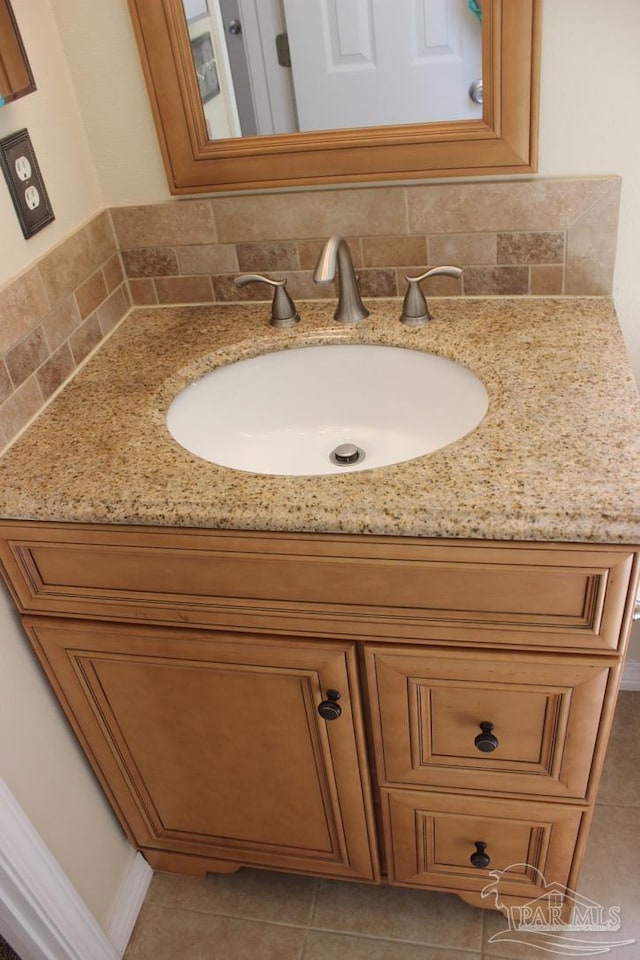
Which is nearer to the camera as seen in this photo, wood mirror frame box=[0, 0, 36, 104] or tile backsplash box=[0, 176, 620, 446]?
wood mirror frame box=[0, 0, 36, 104]

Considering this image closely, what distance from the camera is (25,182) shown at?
1.20 meters

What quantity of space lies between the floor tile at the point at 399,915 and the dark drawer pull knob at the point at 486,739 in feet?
1.62

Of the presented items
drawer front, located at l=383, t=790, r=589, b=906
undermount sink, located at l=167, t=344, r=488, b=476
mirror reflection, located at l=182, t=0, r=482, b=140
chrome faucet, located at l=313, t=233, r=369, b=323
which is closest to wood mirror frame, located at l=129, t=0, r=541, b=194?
mirror reflection, located at l=182, t=0, r=482, b=140

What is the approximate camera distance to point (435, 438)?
4.09 ft

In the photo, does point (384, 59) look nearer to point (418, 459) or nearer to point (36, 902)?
point (418, 459)

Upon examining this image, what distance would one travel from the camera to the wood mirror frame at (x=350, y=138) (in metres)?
1.15

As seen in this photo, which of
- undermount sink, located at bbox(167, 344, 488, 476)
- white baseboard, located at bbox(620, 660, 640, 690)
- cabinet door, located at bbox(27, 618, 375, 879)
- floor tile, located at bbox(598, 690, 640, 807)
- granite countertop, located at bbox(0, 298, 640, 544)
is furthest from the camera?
white baseboard, located at bbox(620, 660, 640, 690)

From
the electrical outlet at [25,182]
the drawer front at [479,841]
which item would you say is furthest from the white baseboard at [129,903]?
the electrical outlet at [25,182]

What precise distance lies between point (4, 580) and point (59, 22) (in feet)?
2.78

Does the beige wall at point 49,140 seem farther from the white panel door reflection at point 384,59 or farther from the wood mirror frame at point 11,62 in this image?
the white panel door reflection at point 384,59

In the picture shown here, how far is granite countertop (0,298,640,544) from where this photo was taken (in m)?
0.93

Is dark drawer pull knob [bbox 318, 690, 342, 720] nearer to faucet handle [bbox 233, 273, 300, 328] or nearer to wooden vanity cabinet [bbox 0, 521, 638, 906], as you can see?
wooden vanity cabinet [bbox 0, 521, 638, 906]

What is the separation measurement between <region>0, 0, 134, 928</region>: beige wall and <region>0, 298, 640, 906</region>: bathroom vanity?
0.04 meters

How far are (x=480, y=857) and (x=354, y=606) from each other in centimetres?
50
